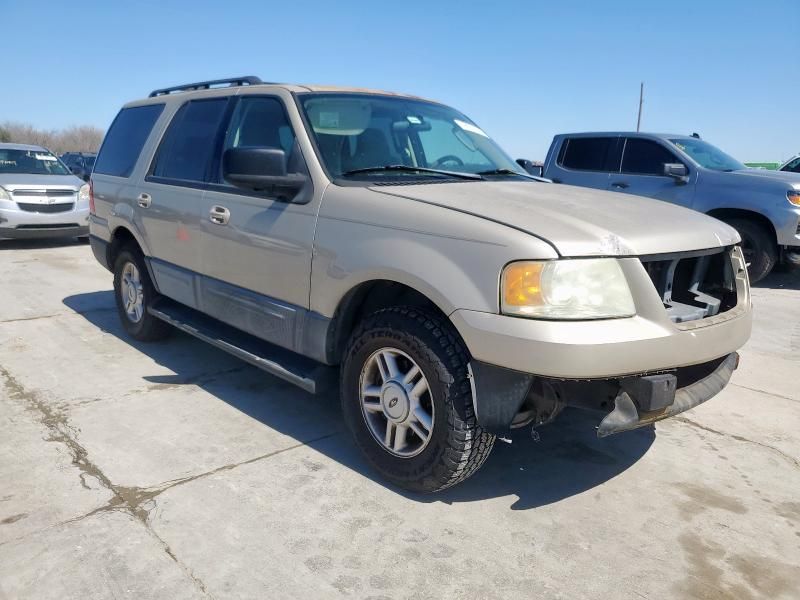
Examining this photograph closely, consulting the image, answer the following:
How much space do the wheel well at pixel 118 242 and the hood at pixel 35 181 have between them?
588cm

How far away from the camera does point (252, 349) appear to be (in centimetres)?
377

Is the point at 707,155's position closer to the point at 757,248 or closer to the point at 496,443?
the point at 757,248

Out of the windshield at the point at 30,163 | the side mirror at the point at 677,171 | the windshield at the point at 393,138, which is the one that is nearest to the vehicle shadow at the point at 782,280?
the side mirror at the point at 677,171

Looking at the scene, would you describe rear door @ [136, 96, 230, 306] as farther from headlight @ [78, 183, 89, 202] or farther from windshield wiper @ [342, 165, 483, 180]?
headlight @ [78, 183, 89, 202]

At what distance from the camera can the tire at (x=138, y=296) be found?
4.95m

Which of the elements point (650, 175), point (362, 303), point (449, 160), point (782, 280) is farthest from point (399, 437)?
point (782, 280)

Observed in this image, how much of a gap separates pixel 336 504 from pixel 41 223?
30.5ft

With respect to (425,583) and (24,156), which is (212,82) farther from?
(24,156)

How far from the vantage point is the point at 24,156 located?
11.3m

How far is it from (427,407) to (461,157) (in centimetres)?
171

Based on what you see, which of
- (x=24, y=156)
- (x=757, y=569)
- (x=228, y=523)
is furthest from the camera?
(x=24, y=156)

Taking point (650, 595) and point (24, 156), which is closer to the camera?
point (650, 595)

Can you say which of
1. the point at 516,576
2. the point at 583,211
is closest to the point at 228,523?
the point at 516,576

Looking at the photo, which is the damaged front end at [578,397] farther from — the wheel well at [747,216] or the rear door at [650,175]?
Result: the rear door at [650,175]
